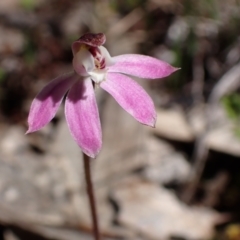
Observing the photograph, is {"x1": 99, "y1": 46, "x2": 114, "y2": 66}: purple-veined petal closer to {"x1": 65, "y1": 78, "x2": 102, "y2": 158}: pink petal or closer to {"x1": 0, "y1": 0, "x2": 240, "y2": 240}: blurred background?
{"x1": 65, "y1": 78, "x2": 102, "y2": 158}: pink petal

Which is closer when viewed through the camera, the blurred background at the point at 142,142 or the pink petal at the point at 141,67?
the pink petal at the point at 141,67

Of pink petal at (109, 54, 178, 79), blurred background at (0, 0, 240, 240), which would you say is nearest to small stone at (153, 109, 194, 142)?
blurred background at (0, 0, 240, 240)

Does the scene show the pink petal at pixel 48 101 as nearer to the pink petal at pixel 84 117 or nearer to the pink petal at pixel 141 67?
the pink petal at pixel 84 117

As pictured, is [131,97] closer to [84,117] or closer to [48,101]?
[84,117]

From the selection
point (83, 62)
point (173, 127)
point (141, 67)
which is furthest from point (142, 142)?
point (83, 62)

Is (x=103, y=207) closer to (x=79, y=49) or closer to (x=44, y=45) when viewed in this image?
(x=79, y=49)

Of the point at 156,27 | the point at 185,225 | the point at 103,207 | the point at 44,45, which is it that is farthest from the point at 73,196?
the point at 156,27

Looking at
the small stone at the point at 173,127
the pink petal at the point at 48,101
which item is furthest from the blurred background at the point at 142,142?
the pink petal at the point at 48,101

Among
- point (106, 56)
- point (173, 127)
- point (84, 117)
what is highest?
point (173, 127)
